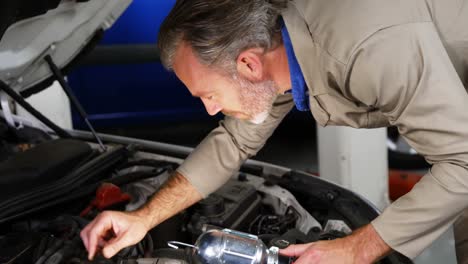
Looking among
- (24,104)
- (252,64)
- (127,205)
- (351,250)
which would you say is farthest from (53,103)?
(351,250)

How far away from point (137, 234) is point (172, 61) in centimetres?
43

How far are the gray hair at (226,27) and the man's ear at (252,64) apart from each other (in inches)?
0.5

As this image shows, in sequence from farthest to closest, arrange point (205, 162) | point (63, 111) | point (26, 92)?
point (63, 111) → point (26, 92) → point (205, 162)

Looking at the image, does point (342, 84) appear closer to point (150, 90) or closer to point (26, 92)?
point (26, 92)

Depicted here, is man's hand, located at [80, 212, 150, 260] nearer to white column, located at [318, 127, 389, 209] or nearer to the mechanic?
the mechanic

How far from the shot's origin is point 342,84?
49.4 inches

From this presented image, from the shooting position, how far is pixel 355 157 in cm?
254

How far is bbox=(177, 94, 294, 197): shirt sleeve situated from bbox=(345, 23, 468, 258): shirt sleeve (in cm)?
42

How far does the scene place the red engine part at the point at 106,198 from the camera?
1583mm

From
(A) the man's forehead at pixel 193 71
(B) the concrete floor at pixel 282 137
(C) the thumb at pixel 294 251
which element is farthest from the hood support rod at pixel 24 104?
(B) the concrete floor at pixel 282 137

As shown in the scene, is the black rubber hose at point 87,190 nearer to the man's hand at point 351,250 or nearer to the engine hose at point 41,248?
the engine hose at point 41,248

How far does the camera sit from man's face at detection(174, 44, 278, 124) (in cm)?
137

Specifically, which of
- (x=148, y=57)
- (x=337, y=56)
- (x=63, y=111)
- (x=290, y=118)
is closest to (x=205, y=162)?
(x=337, y=56)

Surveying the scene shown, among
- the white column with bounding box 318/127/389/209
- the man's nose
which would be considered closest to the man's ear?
the man's nose
